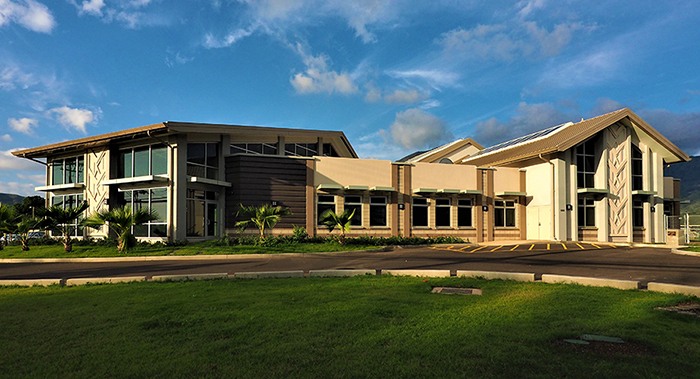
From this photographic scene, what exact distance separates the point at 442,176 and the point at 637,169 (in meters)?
13.8

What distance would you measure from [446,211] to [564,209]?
275 inches

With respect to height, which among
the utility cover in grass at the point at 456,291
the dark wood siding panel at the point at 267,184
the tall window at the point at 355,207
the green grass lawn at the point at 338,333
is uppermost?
the dark wood siding panel at the point at 267,184

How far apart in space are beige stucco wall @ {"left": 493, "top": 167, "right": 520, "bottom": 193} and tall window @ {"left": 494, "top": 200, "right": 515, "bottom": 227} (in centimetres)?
86

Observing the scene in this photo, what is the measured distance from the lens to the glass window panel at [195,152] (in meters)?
21.5

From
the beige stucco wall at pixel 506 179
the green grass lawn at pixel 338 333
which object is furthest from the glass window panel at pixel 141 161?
the beige stucco wall at pixel 506 179

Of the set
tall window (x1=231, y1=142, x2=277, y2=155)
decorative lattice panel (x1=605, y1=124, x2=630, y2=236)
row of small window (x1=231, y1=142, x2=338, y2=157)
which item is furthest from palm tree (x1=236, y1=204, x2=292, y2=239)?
decorative lattice panel (x1=605, y1=124, x2=630, y2=236)

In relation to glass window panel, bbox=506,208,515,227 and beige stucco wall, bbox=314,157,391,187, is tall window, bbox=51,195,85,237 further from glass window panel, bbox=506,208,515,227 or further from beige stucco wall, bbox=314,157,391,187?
glass window panel, bbox=506,208,515,227

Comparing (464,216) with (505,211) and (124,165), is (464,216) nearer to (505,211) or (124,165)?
(505,211)

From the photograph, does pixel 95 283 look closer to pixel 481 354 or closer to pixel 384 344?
pixel 384 344

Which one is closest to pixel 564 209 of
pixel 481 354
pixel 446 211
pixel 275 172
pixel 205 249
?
pixel 446 211

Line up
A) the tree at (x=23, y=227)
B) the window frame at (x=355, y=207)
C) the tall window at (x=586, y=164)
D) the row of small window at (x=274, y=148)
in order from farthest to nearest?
1. the tall window at (x=586, y=164)
2. the window frame at (x=355, y=207)
3. the row of small window at (x=274, y=148)
4. the tree at (x=23, y=227)

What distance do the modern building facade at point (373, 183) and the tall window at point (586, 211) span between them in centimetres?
7

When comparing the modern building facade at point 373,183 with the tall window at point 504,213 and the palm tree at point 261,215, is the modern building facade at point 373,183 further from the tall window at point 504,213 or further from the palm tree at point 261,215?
the palm tree at point 261,215

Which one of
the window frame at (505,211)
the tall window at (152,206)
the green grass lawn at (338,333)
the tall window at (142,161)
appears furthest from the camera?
the window frame at (505,211)
